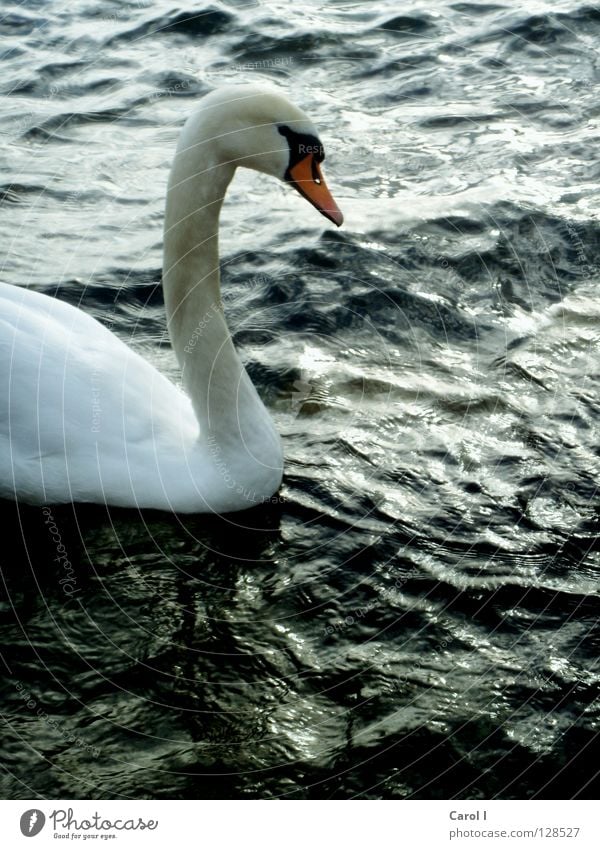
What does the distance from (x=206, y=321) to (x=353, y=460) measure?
4.20 ft

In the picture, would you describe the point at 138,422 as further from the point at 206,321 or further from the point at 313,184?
the point at 313,184

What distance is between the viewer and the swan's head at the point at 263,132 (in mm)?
5090

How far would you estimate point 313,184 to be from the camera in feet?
17.6

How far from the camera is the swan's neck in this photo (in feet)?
17.6

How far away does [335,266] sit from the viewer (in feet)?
27.8
